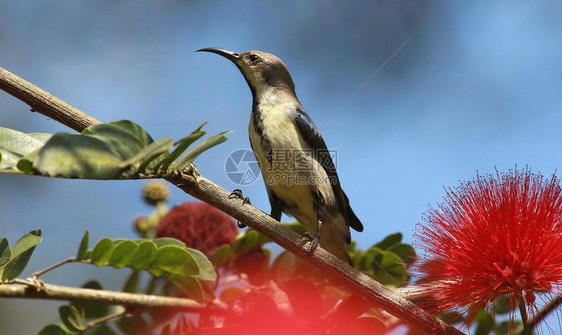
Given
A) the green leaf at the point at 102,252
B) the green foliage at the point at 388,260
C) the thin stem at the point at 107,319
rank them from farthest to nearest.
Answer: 1. the green foliage at the point at 388,260
2. the thin stem at the point at 107,319
3. the green leaf at the point at 102,252

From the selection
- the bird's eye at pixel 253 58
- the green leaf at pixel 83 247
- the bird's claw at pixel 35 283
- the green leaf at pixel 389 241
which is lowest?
the bird's claw at pixel 35 283

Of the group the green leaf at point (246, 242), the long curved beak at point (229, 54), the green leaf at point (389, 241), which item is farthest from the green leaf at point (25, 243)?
the long curved beak at point (229, 54)

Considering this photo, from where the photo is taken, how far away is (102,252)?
2.01m

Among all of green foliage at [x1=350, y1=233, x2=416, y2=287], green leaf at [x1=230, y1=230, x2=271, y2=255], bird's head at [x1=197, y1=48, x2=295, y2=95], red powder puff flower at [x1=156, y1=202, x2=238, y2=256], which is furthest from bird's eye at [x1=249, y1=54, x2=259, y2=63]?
green foliage at [x1=350, y1=233, x2=416, y2=287]

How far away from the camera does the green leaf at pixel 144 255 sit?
201 centimetres

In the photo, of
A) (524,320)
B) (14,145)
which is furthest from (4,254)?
(524,320)

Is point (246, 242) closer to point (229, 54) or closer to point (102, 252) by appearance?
point (102, 252)

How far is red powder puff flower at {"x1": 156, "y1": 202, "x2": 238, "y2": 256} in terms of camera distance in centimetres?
275

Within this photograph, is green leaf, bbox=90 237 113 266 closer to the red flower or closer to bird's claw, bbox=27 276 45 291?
bird's claw, bbox=27 276 45 291

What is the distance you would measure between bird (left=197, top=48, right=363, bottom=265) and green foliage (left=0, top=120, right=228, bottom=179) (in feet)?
4.64

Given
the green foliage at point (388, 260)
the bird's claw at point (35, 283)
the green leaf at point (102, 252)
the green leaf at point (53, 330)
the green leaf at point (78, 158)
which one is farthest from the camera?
the green foliage at point (388, 260)

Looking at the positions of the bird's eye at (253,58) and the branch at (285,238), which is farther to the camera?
the bird's eye at (253,58)

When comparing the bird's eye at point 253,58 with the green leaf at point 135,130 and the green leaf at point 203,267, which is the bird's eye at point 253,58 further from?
the green leaf at point 135,130

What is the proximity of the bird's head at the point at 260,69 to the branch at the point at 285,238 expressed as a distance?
5.79 feet
